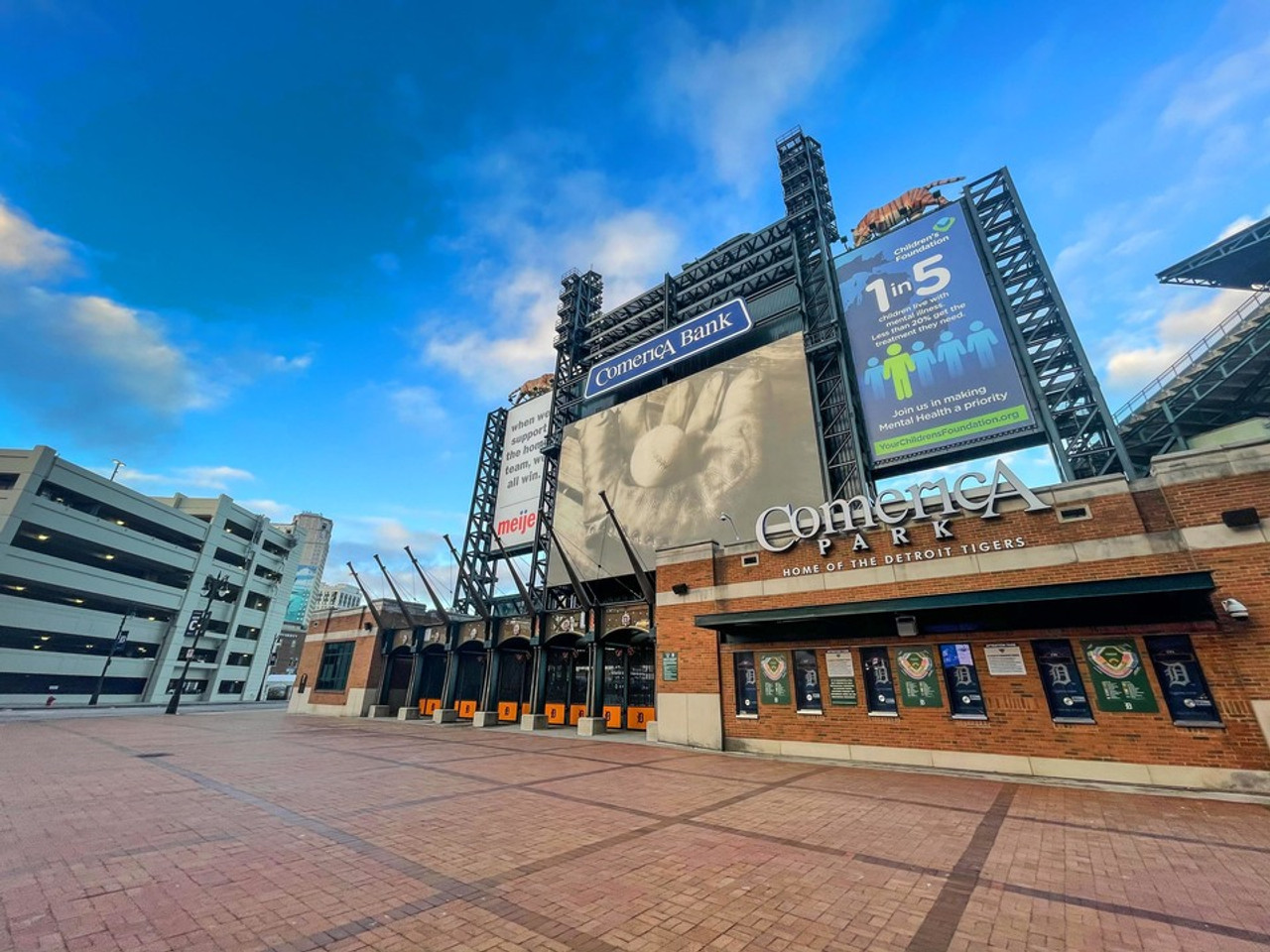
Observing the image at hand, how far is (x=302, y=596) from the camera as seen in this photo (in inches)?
5285

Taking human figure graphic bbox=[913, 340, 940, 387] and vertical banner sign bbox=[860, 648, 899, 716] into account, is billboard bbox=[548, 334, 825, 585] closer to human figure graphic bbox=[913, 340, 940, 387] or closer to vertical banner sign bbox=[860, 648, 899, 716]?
human figure graphic bbox=[913, 340, 940, 387]

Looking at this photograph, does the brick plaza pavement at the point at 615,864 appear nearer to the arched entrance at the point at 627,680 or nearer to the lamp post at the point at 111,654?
the arched entrance at the point at 627,680

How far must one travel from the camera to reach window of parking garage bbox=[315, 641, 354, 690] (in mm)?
35094

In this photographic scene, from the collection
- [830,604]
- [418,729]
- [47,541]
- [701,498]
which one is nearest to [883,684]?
[830,604]

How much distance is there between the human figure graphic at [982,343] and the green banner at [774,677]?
1664 cm

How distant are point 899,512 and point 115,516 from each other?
65476 mm

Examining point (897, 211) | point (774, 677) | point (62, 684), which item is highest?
point (897, 211)

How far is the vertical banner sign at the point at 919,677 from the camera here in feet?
42.2

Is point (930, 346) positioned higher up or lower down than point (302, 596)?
lower down

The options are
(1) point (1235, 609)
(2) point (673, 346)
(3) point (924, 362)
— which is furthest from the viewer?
(2) point (673, 346)

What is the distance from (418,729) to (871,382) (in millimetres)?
27367

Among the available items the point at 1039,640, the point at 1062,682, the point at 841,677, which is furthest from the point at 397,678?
the point at 1062,682

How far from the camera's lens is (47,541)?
140ft

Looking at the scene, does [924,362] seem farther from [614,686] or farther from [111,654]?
[111,654]
